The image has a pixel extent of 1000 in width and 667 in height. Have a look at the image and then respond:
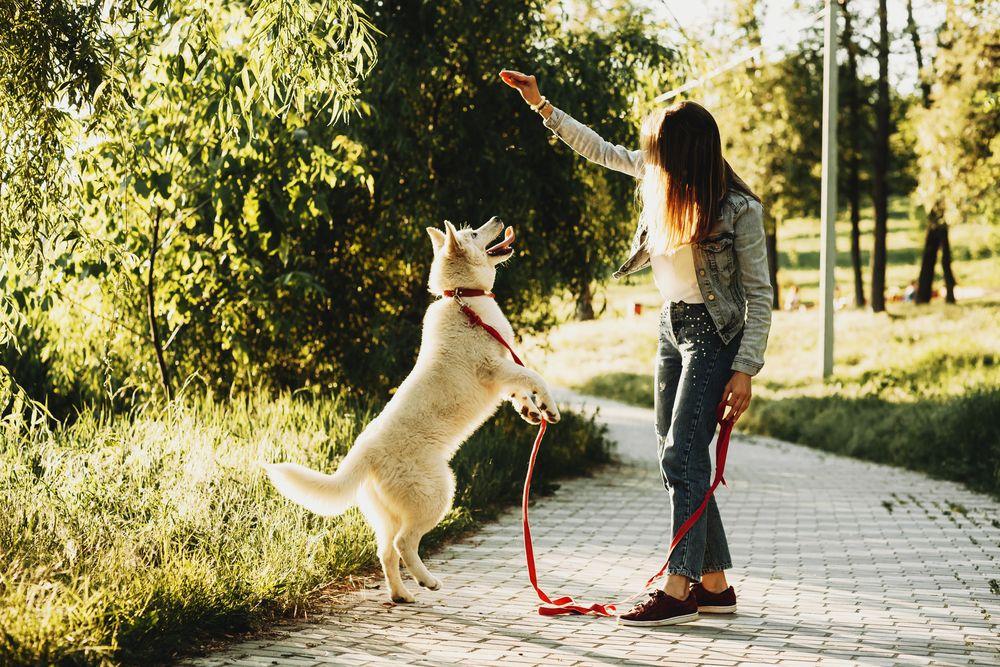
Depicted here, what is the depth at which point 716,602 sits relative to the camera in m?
4.77

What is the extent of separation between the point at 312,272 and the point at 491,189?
78.4 inches

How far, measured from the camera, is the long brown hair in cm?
448

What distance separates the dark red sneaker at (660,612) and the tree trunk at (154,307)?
5.36 meters

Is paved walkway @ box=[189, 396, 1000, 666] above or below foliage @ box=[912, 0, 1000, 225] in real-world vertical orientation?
below

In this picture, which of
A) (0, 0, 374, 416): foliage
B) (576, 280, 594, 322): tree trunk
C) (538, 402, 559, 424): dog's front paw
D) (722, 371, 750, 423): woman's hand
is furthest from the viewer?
(576, 280, 594, 322): tree trunk

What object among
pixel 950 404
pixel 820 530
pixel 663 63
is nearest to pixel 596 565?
pixel 820 530

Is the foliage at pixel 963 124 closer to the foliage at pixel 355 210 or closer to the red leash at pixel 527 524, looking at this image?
the foliage at pixel 355 210

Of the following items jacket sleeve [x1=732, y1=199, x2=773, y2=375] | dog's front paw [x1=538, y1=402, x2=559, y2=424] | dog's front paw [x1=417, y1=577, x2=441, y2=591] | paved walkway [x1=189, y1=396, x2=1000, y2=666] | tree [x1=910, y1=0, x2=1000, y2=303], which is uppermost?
tree [x1=910, y1=0, x2=1000, y2=303]

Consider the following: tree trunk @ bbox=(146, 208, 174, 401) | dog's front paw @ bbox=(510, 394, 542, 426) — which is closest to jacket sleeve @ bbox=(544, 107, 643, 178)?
dog's front paw @ bbox=(510, 394, 542, 426)

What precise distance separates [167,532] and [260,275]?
13.7 feet

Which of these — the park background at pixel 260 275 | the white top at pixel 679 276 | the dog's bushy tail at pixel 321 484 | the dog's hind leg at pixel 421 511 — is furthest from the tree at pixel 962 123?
the dog's bushy tail at pixel 321 484

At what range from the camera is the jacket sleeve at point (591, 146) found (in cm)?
485

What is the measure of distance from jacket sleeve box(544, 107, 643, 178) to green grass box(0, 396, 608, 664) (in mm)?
2574

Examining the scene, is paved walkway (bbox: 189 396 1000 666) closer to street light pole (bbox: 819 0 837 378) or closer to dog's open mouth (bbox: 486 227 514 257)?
dog's open mouth (bbox: 486 227 514 257)
